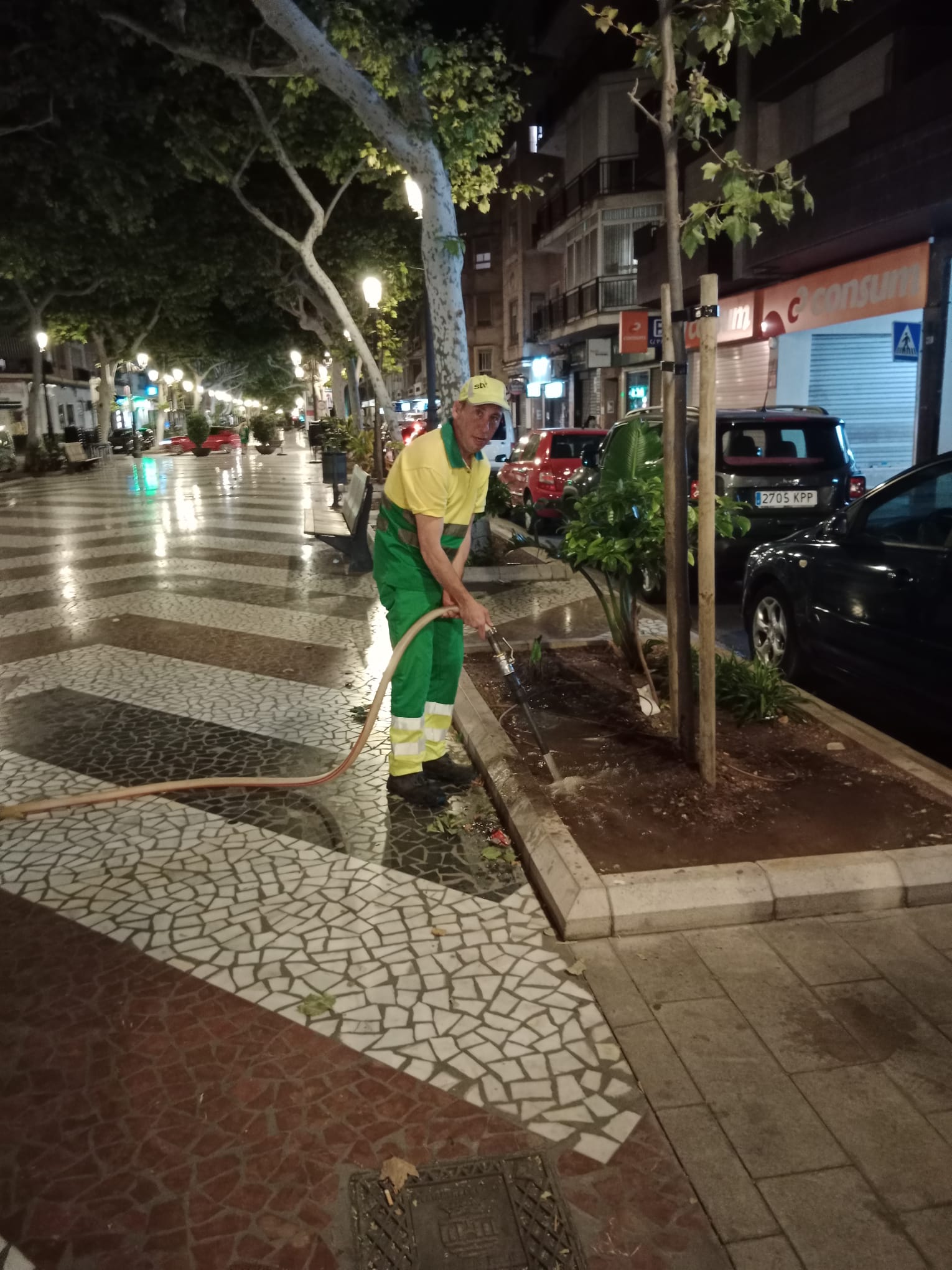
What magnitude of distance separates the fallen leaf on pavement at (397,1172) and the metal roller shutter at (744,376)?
17.6m

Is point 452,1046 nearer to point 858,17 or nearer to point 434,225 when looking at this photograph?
point 434,225

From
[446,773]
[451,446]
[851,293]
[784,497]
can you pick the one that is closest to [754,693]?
[446,773]

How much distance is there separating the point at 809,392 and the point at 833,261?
255 cm

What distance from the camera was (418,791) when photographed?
4461 mm

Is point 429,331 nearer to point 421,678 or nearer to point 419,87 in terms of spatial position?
point 419,87

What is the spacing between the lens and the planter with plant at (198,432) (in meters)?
44.7

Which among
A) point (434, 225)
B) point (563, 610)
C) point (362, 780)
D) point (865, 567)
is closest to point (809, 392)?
point (434, 225)

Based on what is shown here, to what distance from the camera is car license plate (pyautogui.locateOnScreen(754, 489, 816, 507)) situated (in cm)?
886

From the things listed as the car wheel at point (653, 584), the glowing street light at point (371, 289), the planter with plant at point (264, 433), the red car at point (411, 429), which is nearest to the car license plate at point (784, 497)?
the car wheel at point (653, 584)

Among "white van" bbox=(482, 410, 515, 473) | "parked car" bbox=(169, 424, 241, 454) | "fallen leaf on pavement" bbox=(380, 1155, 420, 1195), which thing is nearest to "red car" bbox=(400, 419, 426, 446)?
"white van" bbox=(482, 410, 515, 473)

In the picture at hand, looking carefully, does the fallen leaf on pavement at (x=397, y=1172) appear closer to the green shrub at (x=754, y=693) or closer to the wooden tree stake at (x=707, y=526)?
the wooden tree stake at (x=707, y=526)

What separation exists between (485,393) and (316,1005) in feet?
8.24

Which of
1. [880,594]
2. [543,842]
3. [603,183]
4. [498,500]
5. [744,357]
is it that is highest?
[603,183]

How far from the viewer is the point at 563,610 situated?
336 inches
